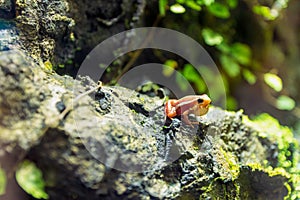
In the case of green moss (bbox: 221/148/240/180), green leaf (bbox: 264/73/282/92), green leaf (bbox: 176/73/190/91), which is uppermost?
green leaf (bbox: 264/73/282/92)

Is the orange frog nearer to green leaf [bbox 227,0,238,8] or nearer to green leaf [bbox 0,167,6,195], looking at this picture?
green leaf [bbox 0,167,6,195]

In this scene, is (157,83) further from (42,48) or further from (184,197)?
(184,197)

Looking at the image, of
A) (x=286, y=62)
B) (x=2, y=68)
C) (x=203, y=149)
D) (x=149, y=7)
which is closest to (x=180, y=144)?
(x=203, y=149)

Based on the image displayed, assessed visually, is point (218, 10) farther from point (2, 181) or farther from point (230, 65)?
point (2, 181)

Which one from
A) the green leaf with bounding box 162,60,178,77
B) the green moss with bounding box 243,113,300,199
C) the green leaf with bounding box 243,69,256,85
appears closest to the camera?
the green moss with bounding box 243,113,300,199

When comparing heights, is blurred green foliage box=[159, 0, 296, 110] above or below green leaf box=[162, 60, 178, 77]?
above

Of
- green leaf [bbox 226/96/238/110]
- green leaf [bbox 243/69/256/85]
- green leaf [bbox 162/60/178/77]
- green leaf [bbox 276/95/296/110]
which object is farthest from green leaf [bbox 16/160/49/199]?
green leaf [bbox 276/95/296/110]

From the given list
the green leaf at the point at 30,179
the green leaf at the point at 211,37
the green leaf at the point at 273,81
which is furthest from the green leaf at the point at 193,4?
the green leaf at the point at 30,179
